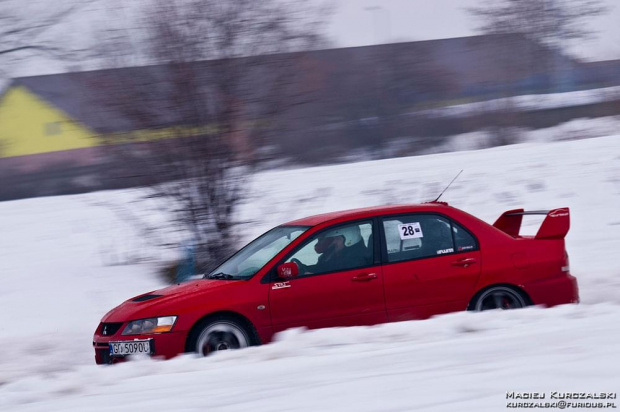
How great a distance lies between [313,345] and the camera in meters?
6.52

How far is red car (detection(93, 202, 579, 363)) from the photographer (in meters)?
7.43

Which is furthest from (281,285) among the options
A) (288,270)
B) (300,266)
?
(300,266)

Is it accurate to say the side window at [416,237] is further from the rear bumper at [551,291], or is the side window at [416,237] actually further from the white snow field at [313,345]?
the white snow field at [313,345]

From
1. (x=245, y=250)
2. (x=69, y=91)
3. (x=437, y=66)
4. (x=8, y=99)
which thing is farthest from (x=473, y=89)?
(x=245, y=250)

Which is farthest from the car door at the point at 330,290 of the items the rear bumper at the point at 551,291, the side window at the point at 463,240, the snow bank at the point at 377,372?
the rear bumper at the point at 551,291

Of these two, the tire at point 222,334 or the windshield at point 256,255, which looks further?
the windshield at point 256,255

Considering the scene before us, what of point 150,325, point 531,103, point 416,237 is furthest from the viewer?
point 531,103

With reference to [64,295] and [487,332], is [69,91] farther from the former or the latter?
[487,332]

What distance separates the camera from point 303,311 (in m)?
7.57

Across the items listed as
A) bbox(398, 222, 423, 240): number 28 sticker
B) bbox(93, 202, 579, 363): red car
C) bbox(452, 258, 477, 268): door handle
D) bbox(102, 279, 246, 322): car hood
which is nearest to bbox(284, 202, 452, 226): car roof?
bbox(93, 202, 579, 363): red car

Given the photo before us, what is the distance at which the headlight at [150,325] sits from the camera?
7320 mm

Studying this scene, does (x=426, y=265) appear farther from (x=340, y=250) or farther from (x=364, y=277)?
(x=340, y=250)

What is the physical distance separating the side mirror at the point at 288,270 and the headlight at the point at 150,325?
982 millimetres

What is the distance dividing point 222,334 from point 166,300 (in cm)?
57
